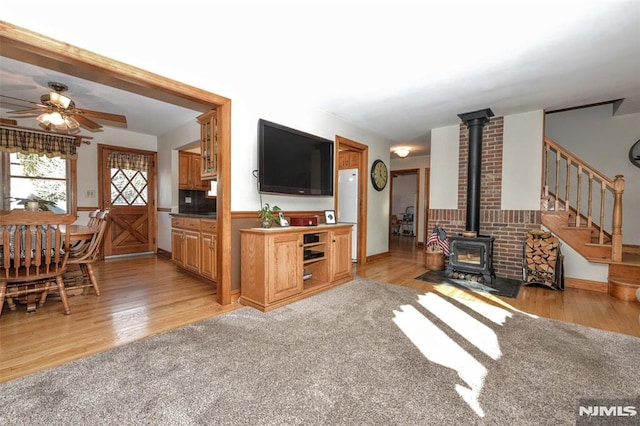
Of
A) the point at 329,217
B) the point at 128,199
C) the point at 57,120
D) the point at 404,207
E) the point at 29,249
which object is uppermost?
the point at 57,120

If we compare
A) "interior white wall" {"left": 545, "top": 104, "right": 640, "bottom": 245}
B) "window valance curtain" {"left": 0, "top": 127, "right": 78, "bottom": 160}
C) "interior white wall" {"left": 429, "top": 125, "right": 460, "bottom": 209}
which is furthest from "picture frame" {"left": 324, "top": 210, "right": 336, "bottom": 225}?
"window valance curtain" {"left": 0, "top": 127, "right": 78, "bottom": 160}

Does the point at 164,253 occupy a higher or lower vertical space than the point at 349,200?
lower

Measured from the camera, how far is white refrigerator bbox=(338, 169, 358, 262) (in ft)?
16.1

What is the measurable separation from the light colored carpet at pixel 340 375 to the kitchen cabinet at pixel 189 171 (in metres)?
3.45

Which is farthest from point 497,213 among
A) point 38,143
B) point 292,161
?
point 38,143

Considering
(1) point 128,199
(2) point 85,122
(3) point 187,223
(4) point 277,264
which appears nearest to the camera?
(4) point 277,264

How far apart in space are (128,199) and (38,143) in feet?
4.89

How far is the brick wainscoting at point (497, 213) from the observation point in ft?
12.8

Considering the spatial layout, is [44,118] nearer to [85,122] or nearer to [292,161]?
[85,122]

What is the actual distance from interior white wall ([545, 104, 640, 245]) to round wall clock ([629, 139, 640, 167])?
0.20 feet

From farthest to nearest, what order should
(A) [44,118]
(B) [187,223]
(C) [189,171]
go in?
(C) [189,171]
(B) [187,223]
(A) [44,118]

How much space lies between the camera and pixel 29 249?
7.16 feet

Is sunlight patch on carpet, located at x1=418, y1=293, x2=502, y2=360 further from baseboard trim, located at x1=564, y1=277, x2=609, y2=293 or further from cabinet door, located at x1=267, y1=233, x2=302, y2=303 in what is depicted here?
baseboard trim, located at x1=564, y1=277, x2=609, y2=293

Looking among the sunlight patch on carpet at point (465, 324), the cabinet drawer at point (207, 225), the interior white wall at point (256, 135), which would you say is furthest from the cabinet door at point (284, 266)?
the sunlight patch on carpet at point (465, 324)
